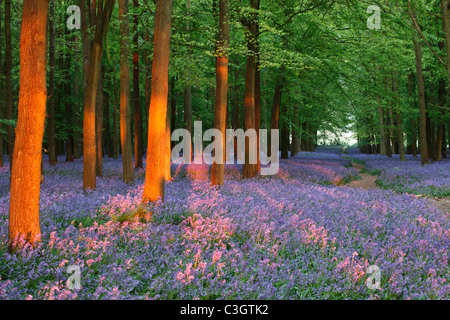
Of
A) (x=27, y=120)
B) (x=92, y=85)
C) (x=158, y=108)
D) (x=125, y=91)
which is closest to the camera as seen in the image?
(x=27, y=120)

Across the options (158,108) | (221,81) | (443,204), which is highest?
(221,81)

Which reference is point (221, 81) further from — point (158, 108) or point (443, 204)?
point (443, 204)

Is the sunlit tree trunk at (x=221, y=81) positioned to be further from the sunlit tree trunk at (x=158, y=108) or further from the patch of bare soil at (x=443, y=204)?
the patch of bare soil at (x=443, y=204)

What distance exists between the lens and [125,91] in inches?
462

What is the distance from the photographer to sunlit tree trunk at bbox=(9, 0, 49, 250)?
14.1 ft

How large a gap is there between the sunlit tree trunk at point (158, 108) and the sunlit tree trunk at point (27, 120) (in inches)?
116

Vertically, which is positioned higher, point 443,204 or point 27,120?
point 27,120

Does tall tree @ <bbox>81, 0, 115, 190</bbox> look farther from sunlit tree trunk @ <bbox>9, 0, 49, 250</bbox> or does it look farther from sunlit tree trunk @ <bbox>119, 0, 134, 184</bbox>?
sunlit tree trunk @ <bbox>9, 0, 49, 250</bbox>

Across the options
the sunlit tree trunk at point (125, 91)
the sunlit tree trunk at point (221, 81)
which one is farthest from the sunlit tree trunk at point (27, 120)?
the sunlit tree trunk at point (125, 91)

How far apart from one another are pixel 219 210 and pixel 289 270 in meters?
2.83

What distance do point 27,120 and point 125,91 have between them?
7.74m

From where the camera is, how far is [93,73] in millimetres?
9797

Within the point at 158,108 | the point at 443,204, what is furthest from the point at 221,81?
the point at 443,204

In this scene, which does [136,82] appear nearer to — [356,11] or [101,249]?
[356,11]
